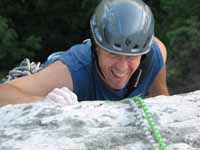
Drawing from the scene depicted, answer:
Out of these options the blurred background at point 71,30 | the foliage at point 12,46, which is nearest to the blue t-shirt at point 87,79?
the blurred background at point 71,30

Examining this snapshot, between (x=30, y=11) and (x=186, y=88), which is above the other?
(x=30, y=11)

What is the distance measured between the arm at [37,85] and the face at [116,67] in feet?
0.50

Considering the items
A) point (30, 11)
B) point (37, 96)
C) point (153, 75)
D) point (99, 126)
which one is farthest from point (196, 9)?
point (99, 126)

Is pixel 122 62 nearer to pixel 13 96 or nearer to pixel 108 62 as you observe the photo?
pixel 108 62

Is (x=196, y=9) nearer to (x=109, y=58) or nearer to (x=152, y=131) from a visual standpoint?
(x=109, y=58)

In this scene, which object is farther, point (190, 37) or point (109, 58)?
point (190, 37)

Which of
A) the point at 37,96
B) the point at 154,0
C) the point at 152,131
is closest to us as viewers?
the point at 152,131

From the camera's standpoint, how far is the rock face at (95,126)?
1.24 metres

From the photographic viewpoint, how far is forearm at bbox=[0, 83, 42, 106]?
212 centimetres

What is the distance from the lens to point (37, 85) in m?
2.27

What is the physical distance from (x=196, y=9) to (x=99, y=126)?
488cm

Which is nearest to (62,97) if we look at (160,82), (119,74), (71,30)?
(119,74)

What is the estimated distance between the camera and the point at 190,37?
18.2 ft

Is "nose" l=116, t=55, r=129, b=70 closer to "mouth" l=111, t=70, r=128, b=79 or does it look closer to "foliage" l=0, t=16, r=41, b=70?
"mouth" l=111, t=70, r=128, b=79
